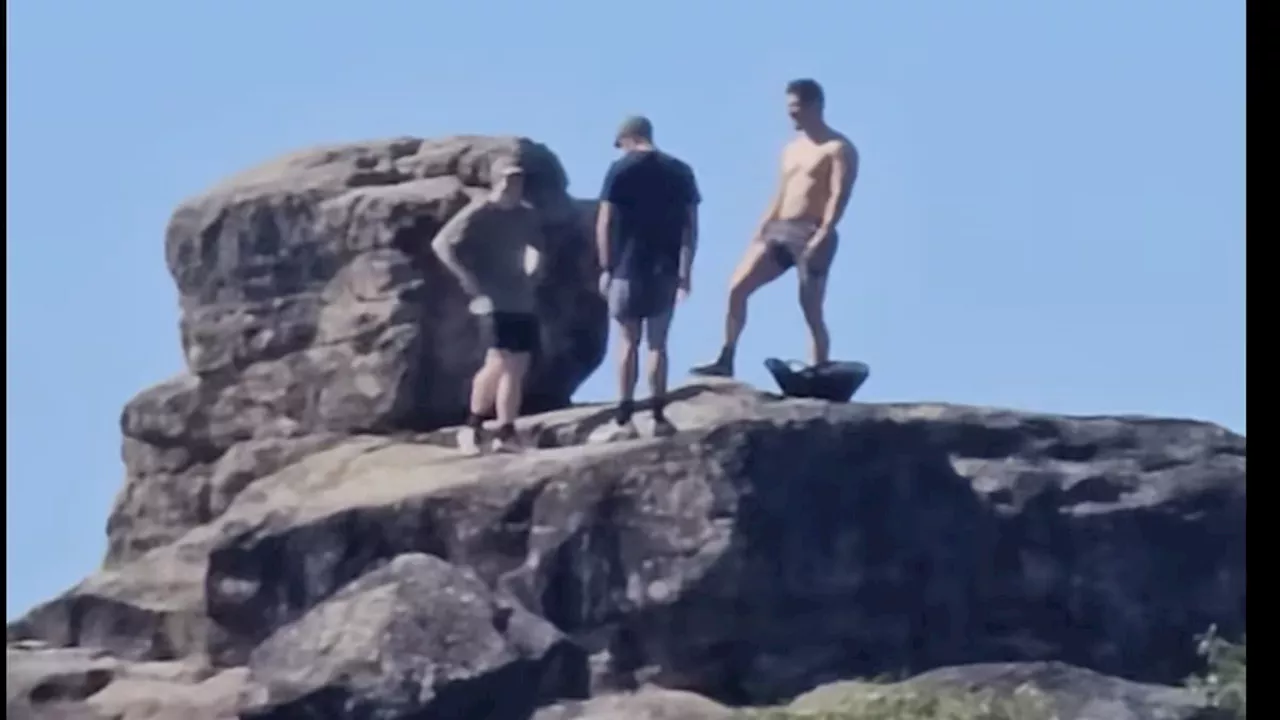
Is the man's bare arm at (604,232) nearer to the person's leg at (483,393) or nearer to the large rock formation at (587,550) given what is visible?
the large rock formation at (587,550)

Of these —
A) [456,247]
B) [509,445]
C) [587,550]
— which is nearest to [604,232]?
[456,247]

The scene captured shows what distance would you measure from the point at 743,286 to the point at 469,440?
60 centimetres

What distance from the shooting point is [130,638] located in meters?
5.15

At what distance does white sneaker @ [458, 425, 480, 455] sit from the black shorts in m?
0.16

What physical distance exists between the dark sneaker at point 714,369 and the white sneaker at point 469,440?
0.43 meters

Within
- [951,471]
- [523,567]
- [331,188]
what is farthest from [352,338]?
[951,471]

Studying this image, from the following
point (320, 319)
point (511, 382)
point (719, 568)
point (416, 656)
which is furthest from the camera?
point (320, 319)

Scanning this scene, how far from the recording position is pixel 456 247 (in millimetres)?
5320

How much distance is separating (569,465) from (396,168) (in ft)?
2.48

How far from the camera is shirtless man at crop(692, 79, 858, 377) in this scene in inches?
203

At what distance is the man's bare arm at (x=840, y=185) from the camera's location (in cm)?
517

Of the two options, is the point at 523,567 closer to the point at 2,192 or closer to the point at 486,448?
the point at 486,448

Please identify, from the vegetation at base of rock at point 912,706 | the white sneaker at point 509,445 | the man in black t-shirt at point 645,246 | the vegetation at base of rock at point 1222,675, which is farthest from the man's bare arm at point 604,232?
the vegetation at base of rock at point 1222,675

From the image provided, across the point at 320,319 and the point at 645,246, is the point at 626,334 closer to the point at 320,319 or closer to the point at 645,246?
the point at 645,246
